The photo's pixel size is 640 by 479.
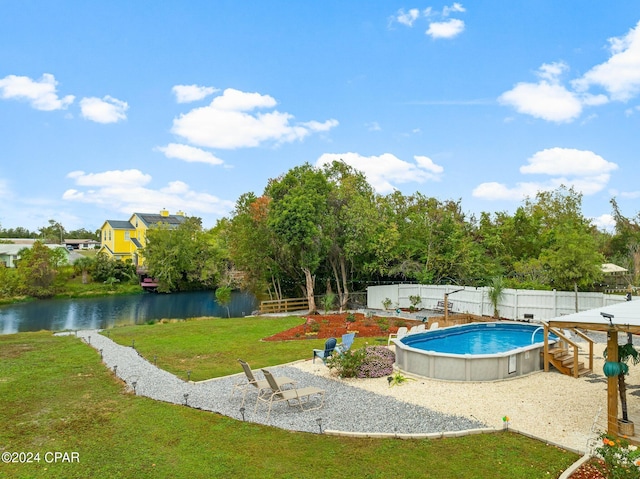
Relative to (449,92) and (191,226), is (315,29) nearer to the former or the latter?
(449,92)

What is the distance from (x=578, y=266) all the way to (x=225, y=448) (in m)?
18.0

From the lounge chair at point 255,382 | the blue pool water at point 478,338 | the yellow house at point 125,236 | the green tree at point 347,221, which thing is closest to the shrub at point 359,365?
the lounge chair at point 255,382

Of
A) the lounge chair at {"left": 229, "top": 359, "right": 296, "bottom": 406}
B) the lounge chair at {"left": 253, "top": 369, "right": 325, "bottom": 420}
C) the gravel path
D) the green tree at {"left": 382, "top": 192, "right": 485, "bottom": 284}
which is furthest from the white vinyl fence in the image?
the lounge chair at {"left": 253, "top": 369, "right": 325, "bottom": 420}

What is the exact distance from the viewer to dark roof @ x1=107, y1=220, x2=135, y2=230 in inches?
2413

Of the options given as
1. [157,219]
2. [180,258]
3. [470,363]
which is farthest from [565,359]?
[157,219]

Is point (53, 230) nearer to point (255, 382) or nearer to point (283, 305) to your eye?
point (283, 305)

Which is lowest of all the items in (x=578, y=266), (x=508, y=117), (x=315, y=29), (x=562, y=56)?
(x=578, y=266)

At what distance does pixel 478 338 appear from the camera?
17.4 meters

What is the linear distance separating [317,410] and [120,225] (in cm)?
5993

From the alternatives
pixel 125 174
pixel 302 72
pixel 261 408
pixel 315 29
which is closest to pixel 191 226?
pixel 125 174

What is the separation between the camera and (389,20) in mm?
19969

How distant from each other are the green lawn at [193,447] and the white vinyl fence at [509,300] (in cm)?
1332

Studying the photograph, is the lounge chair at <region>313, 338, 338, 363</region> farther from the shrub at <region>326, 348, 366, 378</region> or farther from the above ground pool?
the above ground pool

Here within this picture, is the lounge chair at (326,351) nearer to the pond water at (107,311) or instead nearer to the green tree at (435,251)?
the green tree at (435,251)
